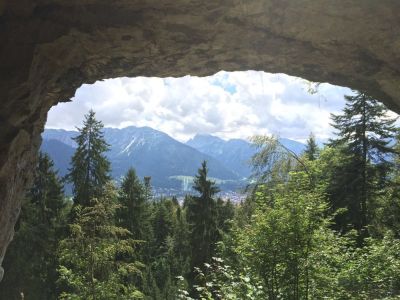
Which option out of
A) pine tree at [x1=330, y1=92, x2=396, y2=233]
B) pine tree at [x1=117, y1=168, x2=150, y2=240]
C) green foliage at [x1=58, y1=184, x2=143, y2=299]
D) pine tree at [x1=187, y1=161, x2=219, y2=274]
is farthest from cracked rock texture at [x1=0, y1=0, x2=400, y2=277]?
pine tree at [x1=187, y1=161, x2=219, y2=274]

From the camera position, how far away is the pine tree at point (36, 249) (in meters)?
29.8

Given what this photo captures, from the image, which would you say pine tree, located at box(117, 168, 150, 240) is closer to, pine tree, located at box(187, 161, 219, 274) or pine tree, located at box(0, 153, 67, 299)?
pine tree, located at box(187, 161, 219, 274)

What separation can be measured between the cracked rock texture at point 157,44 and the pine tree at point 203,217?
2826 centimetres

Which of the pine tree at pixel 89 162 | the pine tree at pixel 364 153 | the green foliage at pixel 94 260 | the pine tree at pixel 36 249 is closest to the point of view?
the green foliage at pixel 94 260

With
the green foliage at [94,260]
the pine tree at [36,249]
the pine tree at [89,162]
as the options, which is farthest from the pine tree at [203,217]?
the green foliage at [94,260]

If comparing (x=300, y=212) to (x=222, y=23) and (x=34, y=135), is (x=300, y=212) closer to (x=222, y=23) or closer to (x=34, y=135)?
(x=222, y=23)

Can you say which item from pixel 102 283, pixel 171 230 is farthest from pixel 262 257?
pixel 171 230

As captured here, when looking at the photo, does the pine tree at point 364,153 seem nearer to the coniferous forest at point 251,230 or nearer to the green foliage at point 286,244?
the coniferous forest at point 251,230

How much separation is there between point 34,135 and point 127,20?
3.06 metres

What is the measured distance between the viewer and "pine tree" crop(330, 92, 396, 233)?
24781 millimetres

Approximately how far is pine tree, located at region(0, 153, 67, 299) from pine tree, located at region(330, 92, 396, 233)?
2058 centimetres

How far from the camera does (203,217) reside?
36.3 meters

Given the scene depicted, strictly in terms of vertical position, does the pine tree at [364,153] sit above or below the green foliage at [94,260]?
above

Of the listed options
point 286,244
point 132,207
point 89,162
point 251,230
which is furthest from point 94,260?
point 132,207
